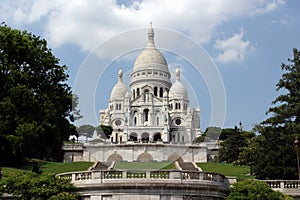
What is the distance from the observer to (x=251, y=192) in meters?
22.0

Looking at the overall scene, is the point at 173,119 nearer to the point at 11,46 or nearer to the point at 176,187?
the point at 11,46

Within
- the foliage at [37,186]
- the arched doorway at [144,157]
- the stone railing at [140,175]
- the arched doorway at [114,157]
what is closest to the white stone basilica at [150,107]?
the arched doorway at [114,157]

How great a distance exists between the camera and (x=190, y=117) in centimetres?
10075

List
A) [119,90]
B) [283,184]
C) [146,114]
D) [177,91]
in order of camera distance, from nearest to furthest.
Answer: [283,184], [146,114], [177,91], [119,90]

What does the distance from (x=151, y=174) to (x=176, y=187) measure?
119 cm

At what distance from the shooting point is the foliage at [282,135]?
3272 cm

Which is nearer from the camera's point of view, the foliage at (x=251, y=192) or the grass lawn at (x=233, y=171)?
the foliage at (x=251, y=192)

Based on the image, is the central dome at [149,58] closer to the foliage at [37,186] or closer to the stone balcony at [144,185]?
the foliage at [37,186]

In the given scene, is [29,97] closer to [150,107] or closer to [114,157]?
[114,157]

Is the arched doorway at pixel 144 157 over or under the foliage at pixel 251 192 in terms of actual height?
over

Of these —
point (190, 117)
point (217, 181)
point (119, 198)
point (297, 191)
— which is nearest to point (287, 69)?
point (297, 191)

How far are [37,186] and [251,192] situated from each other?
987cm

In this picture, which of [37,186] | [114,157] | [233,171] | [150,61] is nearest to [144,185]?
[37,186]

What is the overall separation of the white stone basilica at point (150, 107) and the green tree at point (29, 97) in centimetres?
6135
